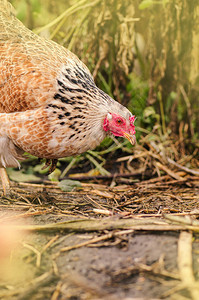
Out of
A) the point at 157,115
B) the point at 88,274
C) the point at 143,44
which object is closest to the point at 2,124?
the point at 88,274

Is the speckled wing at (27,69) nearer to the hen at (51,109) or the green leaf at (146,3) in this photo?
the hen at (51,109)

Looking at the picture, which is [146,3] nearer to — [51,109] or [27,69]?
[27,69]

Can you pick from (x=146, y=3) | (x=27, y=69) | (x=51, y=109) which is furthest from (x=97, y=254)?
(x=146, y=3)

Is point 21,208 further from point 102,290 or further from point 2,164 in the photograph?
point 102,290

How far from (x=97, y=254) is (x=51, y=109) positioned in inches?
52.6

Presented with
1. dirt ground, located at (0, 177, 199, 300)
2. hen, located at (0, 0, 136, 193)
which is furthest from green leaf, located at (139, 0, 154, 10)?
dirt ground, located at (0, 177, 199, 300)

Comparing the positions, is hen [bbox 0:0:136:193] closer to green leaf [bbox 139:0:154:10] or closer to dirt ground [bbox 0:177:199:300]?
dirt ground [bbox 0:177:199:300]

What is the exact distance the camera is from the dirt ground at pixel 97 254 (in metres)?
1.65

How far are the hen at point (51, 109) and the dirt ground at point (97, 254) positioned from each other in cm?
57

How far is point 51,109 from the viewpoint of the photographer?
2814 millimetres

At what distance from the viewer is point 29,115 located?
9.35ft

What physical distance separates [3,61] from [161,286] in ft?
7.86

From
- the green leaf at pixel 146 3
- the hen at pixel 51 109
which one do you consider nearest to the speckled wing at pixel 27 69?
the hen at pixel 51 109

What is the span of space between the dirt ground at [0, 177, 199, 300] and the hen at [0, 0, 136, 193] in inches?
22.4
